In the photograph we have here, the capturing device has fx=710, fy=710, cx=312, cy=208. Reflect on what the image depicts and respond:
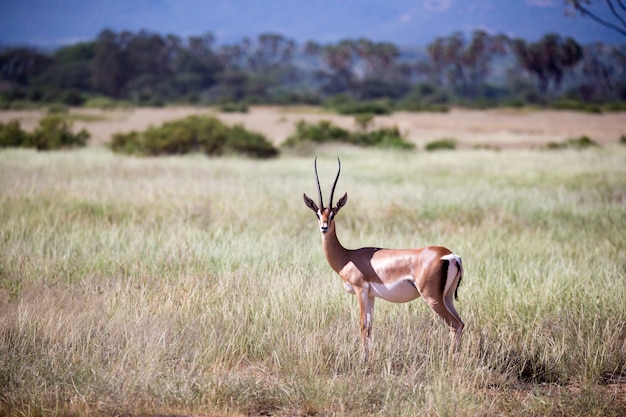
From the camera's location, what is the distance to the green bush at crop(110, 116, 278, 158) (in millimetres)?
24016

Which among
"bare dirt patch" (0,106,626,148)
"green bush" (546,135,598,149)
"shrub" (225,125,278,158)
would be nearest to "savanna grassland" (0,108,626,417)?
"shrub" (225,125,278,158)

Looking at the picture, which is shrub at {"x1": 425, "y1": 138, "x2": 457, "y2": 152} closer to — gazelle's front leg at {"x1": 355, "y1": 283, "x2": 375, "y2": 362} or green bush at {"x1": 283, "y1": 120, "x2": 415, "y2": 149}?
green bush at {"x1": 283, "y1": 120, "x2": 415, "y2": 149}

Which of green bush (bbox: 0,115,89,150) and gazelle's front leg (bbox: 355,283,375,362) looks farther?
green bush (bbox: 0,115,89,150)

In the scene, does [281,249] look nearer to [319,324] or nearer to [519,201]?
[319,324]

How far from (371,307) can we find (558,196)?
34.8ft

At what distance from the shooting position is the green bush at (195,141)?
2402 centimetres

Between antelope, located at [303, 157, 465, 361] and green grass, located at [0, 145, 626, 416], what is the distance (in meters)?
0.36

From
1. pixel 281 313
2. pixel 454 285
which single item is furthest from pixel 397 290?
pixel 281 313

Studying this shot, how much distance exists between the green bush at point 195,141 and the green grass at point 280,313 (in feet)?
34.9

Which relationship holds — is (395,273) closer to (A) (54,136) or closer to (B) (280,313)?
(B) (280,313)

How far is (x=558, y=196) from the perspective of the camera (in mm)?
14992

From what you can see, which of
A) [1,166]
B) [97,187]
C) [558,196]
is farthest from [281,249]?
[1,166]

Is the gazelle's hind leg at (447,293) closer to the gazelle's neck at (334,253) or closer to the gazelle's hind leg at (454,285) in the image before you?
the gazelle's hind leg at (454,285)

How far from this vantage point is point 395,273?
17.3 feet
